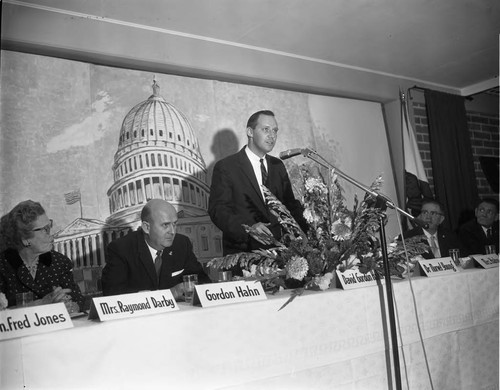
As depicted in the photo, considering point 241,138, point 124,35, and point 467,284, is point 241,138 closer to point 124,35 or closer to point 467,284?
point 124,35

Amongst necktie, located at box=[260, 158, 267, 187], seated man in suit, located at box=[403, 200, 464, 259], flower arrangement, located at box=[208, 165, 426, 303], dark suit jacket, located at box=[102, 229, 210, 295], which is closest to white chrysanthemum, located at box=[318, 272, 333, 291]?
flower arrangement, located at box=[208, 165, 426, 303]

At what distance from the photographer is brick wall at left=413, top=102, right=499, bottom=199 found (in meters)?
4.80

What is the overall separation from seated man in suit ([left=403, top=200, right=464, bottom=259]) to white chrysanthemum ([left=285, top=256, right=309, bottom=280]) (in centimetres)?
235

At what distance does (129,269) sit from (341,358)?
1.09m

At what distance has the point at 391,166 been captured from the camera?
4.59 metres

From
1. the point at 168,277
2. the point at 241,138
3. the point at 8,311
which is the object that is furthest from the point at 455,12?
the point at 8,311

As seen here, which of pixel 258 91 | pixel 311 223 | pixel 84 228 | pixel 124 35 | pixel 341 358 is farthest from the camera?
pixel 258 91

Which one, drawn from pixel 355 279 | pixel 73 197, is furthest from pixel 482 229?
pixel 73 197

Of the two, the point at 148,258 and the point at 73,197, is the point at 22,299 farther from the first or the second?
the point at 73,197

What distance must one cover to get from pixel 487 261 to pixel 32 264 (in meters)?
2.01

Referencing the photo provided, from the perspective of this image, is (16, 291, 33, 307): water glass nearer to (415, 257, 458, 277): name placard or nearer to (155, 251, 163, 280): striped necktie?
(155, 251, 163, 280): striped necktie

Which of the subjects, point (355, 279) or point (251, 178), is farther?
point (251, 178)

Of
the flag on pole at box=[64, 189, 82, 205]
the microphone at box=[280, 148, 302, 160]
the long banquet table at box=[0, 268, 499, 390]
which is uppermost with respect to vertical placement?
the flag on pole at box=[64, 189, 82, 205]

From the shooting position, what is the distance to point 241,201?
307cm
